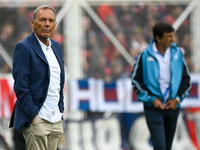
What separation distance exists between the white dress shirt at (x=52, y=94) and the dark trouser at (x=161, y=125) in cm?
181

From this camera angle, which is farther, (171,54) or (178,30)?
(178,30)

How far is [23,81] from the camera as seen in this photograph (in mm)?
4504

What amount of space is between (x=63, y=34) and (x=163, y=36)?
319 cm

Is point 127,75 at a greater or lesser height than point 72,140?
greater

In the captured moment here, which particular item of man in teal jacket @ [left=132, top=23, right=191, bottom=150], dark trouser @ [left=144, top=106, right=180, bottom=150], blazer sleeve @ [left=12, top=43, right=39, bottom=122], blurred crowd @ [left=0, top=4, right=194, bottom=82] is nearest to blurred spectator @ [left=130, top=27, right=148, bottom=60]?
blurred crowd @ [left=0, top=4, right=194, bottom=82]

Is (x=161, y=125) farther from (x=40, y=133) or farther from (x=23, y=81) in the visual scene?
(x=23, y=81)

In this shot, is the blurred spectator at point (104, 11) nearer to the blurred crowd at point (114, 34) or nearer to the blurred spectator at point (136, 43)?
the blurred crowd at point (114, 34)

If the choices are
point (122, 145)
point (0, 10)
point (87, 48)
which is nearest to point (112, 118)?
point (122, 145)

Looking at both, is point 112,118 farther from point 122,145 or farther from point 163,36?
point 163,36

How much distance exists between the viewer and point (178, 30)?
370 inches

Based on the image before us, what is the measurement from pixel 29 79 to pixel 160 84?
88.3 inches

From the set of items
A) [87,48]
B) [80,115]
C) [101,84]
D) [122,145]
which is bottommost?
[122,145]

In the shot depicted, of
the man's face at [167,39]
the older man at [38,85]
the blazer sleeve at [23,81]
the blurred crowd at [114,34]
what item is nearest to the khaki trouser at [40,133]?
the older man at [38,85]

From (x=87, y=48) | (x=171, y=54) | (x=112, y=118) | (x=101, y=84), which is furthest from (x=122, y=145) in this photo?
(x=171, y=54)
